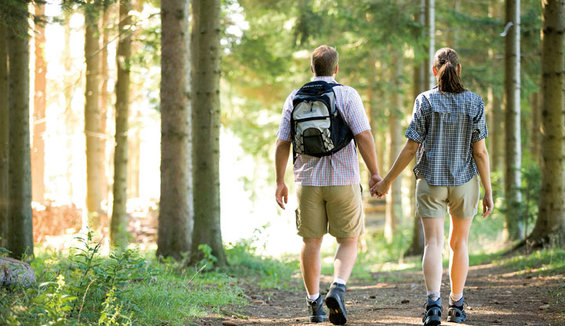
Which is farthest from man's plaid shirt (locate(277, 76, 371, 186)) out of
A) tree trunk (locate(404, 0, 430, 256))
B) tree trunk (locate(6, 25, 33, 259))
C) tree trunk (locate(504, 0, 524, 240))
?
tree trunk (locate(404, 0, 430, 256))

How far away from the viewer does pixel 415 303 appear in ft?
21.9

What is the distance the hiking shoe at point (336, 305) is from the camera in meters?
5.04

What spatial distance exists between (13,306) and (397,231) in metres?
16.3

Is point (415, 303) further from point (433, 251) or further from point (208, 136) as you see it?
point (208, 136)

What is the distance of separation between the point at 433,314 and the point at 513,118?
31.5 ft

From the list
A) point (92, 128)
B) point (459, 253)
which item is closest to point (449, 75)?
point (459, 253)

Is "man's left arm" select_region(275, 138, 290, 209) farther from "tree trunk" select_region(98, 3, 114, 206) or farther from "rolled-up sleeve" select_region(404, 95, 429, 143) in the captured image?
"tree trunk" select_region(98, 3, 114, 206)

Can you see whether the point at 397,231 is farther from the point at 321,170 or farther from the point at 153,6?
the point at 321,170

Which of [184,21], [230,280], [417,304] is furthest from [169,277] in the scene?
[184,21]

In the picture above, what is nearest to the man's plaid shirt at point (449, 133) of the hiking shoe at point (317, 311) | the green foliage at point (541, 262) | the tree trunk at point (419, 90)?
the hiking shoe at point (317, 311)

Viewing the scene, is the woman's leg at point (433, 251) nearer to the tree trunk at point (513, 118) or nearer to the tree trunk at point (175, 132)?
the tree trunk at point (175, 132)

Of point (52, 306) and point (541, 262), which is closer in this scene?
point (52, 306)

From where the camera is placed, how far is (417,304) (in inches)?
259

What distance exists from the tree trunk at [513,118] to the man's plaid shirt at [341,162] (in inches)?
331
